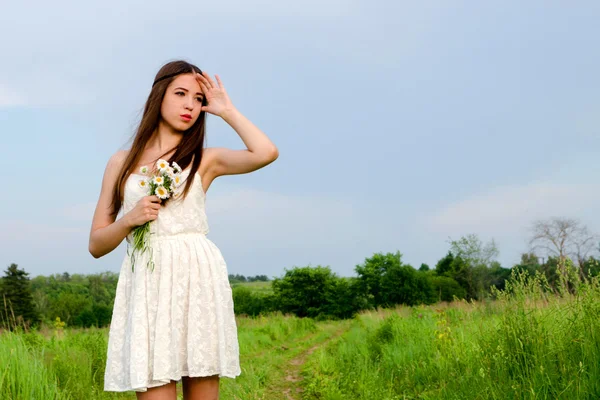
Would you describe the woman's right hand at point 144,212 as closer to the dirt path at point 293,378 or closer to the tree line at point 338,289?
the dirt path at point 293,378

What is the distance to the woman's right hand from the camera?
9.00ft

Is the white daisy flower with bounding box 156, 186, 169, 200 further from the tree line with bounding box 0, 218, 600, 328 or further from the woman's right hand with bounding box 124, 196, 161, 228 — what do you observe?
the tree line with bounding box 0, 218, 600, 328

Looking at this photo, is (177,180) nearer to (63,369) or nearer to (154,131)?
(154,131)

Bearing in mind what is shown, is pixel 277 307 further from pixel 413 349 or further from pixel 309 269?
pixel 413 349

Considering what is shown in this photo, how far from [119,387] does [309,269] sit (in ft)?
130

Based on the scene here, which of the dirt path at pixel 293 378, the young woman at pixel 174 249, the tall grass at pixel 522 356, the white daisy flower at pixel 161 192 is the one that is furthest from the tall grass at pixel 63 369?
the white daisy flower at pixel 161 192

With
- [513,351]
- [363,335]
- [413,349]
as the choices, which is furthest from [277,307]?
[513,351]

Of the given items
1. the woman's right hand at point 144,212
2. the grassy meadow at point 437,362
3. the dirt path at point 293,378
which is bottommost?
the dirt path at point 293,378

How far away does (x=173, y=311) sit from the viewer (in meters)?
2.79

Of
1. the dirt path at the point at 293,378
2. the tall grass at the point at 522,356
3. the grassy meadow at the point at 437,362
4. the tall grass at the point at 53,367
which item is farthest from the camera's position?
the dirt path at the point at 293,378

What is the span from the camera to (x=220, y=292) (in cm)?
286

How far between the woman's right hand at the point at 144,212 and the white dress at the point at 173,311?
0.14 metres

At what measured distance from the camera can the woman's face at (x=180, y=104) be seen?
121 inches

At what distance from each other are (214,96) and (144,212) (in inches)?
33.6
